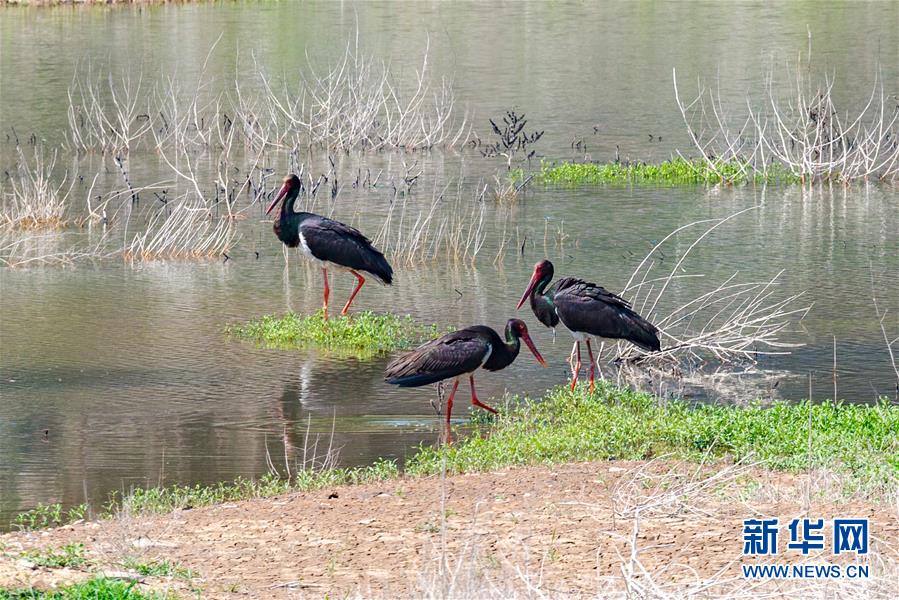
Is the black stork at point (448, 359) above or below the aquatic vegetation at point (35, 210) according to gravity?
below

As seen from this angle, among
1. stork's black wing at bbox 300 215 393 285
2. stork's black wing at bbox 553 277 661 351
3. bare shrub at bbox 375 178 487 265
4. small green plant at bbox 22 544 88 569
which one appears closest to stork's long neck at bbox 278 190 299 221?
stork's black wing at bbox 300 215 393 285

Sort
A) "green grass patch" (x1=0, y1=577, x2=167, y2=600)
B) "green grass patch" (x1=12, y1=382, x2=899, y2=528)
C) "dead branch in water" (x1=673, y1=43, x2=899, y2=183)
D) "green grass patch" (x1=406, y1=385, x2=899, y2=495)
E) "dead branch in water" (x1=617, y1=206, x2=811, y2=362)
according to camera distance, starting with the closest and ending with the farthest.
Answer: "green grass patch" (x1=0, y1=577, x2=167, y2=600) → "green grass patch" (x1=12, y1=382, x2=899, y2=528) → "green grass patch" (x1=406, y1=385, x2=899, y2=495) → "dead branch in water" (x1=617, y1=206, x2=811, y2=362) → "dead branch in water" (x1=673, y1=43, x2=899, y2=183)

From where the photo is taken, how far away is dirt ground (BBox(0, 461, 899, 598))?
7.20 metres

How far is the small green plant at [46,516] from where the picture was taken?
367 inches

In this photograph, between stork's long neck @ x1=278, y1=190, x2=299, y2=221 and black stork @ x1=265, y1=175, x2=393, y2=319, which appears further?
stork's long neck @ x1=278, y1=190, x2=299, y2=221

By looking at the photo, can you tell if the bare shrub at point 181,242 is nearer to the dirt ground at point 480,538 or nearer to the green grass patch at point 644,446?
the green grass patch at point 644,446

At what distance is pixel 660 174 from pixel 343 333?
36.8ft

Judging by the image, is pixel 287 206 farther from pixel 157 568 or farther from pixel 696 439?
pixel 157 568

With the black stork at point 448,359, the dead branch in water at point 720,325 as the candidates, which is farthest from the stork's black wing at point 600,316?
the black stork at point 448,359

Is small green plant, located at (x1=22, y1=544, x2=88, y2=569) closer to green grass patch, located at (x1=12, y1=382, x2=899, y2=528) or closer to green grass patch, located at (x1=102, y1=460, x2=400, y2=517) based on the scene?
green grass patch, located at (x1=12, y1=382, x2=899, y2=528)

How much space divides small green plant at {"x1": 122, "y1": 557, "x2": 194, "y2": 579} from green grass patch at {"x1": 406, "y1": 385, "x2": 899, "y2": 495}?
2689 mm

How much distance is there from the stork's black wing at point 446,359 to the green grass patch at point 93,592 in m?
4.26

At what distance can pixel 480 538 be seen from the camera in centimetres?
806

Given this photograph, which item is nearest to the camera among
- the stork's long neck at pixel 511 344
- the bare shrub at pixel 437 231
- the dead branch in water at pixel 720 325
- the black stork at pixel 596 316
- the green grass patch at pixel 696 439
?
the green grass patch at pixel 696 439
